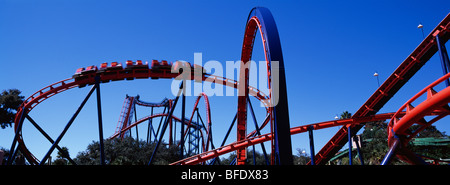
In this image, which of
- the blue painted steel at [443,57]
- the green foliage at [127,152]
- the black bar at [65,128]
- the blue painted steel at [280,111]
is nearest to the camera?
the blue painted steel at [280,111]

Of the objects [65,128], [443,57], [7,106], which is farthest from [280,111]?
[7,106]

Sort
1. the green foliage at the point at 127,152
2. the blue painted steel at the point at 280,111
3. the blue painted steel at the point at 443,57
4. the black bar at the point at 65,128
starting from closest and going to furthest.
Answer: the blue painted steel at the point at 280,111, the blue painted steel at the point at 443,57, the black bar at the point at 65,128, the green foliage at the point at 127,152

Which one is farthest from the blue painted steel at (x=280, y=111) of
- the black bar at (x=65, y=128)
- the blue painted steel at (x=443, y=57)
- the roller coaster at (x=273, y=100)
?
the black bar at (x=65, y=128)

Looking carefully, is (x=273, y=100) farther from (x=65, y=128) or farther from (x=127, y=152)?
(x=127, y=152)

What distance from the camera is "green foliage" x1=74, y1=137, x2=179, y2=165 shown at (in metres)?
21.8

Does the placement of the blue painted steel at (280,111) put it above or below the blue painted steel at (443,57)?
below

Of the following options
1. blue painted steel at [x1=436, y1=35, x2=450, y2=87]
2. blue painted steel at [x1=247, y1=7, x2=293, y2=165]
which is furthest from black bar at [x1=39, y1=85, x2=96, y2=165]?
blue painted steel at [x1=436, y1=35, x2=450, y2=87]

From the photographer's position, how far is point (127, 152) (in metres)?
21.9

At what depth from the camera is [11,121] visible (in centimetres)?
2828

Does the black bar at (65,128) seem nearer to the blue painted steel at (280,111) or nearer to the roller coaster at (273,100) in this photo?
the roller coaster at (273,100)

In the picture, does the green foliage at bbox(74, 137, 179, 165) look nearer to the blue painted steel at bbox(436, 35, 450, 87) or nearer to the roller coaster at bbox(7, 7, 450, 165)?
the roller coaster at bbox(7, 7, 450, 165)

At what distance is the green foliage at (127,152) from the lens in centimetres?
2177
